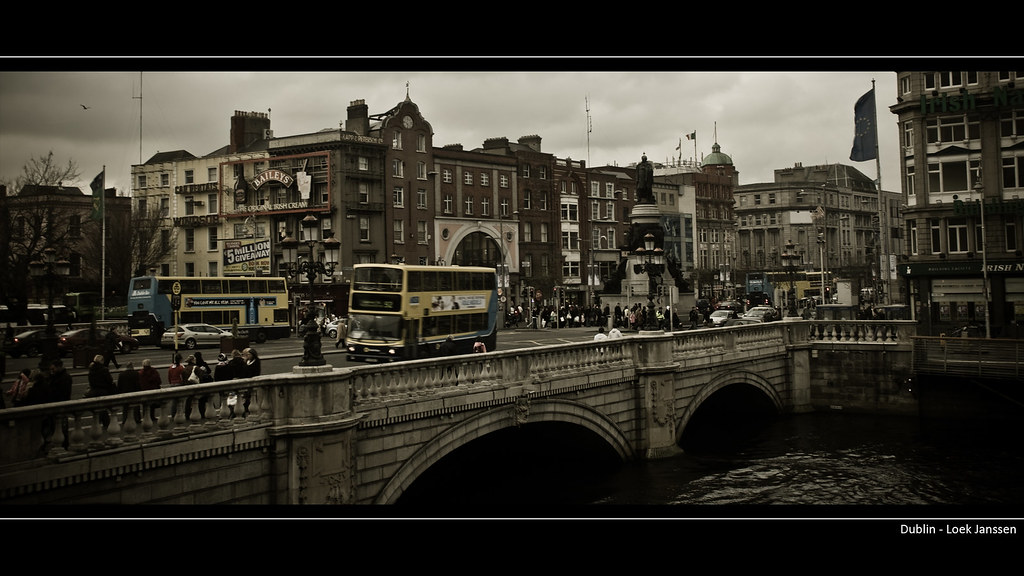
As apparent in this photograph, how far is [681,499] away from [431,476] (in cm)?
618

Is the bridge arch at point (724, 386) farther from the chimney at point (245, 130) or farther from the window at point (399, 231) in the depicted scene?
the chimney at point (245, 130)

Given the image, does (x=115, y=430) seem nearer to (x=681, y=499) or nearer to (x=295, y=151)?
(x=681, y=499)

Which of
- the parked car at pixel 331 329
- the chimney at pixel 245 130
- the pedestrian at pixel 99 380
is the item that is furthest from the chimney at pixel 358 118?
the pedestrian at pixel 99 380

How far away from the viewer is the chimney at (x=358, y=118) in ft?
201

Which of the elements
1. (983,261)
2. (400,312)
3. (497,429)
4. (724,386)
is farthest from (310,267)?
(983,261)

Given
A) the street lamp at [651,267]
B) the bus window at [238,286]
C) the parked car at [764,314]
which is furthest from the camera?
the parked car at [764,314]

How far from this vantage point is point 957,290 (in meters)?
36.4

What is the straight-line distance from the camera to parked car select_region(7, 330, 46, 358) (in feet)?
97.5

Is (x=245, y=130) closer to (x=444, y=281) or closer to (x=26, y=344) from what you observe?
(x=26, y=344)

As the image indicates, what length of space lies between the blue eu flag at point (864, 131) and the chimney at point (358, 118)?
115 feet

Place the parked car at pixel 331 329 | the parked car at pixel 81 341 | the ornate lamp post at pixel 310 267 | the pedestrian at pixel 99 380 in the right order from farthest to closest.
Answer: the parked car at pixel 331 329
the parked car at pixel 81 341
the ornate lamp post at pixel 310 267
the pedestrian at pixel 99 380

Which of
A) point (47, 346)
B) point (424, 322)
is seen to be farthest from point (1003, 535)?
point (424, 322)

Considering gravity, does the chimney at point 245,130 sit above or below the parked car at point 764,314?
above

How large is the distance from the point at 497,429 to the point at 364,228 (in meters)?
44.2
